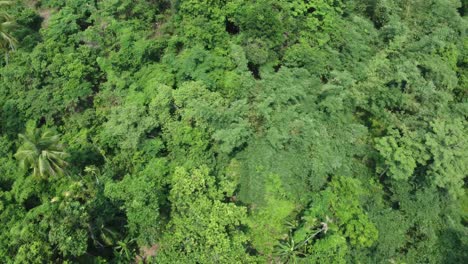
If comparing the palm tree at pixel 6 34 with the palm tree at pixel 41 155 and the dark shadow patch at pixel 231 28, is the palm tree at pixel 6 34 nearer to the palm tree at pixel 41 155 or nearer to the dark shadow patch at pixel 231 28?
the palm tree at pixel 41 155

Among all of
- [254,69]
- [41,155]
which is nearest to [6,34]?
[41,155]

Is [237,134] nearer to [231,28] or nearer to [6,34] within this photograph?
[231,28]

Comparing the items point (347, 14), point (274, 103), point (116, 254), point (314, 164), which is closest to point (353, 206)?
point (314, 164)

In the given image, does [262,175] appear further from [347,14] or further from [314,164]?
[347,14]

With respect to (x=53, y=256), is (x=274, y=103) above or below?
above

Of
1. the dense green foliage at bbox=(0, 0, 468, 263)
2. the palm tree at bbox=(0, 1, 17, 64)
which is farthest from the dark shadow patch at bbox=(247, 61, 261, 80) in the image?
the palm tree at bbox=(0, 1, 17, 64)

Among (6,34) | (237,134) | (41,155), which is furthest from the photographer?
(6,34)

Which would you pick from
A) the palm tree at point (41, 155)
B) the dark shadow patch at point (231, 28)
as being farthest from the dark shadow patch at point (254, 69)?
the palm tree at point (41, 155)
